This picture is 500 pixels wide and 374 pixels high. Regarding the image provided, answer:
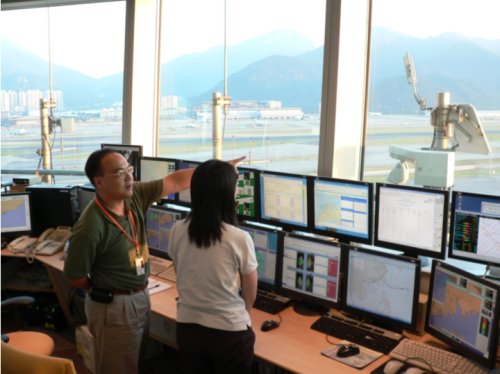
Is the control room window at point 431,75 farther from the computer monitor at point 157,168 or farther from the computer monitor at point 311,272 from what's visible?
the computer monitor at point 157,168

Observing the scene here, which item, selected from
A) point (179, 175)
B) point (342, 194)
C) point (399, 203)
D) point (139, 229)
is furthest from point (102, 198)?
point (399, 203)

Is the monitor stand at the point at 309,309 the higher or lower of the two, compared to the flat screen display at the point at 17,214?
lower

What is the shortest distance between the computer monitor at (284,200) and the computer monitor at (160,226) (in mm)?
612

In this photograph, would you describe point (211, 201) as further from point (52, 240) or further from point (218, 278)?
point (52, 240)

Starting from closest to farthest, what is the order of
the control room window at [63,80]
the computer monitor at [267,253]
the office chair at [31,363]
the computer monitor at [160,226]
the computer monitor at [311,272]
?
1. the office chair at [31,363]
2. the computer monitor at [311,272]
3. the computer monitor at [267,253]
4. the computer monitor at [160,226]
5. the control room window at [63,80]

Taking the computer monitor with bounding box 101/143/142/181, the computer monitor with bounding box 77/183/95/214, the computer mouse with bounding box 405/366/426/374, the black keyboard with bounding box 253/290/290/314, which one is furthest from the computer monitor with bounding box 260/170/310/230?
the computer monitor with bounding box 77/183/95/214

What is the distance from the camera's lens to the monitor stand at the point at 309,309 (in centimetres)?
265

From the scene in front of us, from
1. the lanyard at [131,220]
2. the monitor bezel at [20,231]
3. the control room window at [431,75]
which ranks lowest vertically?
the monitor bezel at [20,231]

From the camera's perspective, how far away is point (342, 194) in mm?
2707

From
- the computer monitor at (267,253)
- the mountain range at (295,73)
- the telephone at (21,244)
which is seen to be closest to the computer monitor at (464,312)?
the computer monitor at (267,253)

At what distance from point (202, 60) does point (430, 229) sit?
2.78m

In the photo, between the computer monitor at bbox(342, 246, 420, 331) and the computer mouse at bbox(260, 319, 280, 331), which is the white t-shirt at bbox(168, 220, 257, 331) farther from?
the computer monitor at bbox(342, 246, 420, 331)

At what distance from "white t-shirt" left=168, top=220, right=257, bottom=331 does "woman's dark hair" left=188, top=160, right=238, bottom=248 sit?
0.12ft

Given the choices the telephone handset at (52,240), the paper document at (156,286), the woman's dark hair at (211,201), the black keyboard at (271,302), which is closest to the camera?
the woman's dark hair at (211,201)
